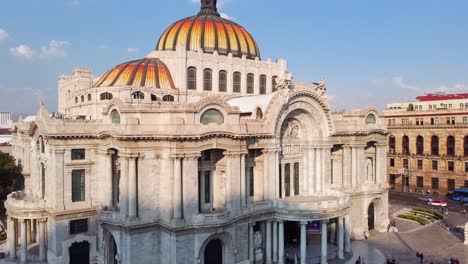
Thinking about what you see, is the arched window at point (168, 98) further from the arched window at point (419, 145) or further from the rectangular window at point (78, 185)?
the arched window at point (419, 145)

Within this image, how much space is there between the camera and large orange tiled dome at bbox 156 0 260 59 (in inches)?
2144

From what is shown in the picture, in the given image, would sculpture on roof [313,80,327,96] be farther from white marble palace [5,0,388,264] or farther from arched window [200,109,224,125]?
arched window [200,109,224,125]

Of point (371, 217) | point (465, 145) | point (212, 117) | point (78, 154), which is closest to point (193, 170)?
point (212, 117)

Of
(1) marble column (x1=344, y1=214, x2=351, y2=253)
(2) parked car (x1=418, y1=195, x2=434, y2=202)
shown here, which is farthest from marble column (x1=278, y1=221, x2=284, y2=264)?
(2) parked car (x1=418, y1=195, x2=434, y2=202)

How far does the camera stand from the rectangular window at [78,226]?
41000mm

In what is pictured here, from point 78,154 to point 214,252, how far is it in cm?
1668

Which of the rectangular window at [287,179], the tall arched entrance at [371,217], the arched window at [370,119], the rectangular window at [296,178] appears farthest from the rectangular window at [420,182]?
the rectangular window at [287,179]

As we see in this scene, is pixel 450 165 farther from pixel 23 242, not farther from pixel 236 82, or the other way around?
pixel 23 242

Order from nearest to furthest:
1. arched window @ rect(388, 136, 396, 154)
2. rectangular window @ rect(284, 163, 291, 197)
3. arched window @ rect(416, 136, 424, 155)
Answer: rectangular window @ rect(284, 163, 291, 197)
arched window @ rect(416, 136, 424, 155)
arched window @ rect(388, 136, 396, 154)

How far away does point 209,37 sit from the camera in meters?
54.9

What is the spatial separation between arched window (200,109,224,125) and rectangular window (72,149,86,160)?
1328 centimetres

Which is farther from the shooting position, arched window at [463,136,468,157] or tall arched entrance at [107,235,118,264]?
arched window at [463,136,468,157]

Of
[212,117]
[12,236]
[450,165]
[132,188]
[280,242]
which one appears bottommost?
[280,242]

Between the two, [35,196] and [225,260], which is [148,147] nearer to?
[225,260]
